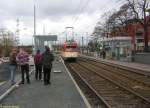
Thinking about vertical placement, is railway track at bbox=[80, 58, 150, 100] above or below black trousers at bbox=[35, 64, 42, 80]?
below

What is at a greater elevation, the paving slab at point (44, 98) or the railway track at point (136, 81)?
the paving slab at point (44, 98)

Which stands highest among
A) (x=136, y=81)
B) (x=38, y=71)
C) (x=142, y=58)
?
(x=38, y=71)

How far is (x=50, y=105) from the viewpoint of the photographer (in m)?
13.5

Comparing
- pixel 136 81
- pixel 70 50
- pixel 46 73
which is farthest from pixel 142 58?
pixel 46 73

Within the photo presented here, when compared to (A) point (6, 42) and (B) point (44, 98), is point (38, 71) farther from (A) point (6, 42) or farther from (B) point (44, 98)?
(A) point (6, 42)

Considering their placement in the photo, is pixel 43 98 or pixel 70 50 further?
pixel 70 50

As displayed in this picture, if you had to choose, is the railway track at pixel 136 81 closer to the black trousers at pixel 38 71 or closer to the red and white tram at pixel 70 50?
the black trousers at pixel 38 71

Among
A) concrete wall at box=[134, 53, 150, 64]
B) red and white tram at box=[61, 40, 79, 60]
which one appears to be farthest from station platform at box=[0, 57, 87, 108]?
red and white tram at box=[61, 40, 79, 60]

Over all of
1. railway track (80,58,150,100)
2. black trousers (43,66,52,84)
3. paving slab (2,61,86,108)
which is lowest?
railway track (80,58,150,100)

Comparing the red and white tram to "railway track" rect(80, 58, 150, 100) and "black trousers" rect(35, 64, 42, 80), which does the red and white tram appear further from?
"black trousers" rect(35, 64, 42, 80)

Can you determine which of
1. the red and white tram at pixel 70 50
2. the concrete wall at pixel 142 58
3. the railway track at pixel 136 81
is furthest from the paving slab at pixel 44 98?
A: the red and white tram at pixel 70 50

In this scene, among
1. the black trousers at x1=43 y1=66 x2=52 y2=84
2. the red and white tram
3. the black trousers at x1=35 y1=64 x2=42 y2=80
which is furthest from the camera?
the red and white tram

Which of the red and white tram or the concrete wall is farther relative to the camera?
the red and white tram

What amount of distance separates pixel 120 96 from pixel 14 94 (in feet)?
14.3
